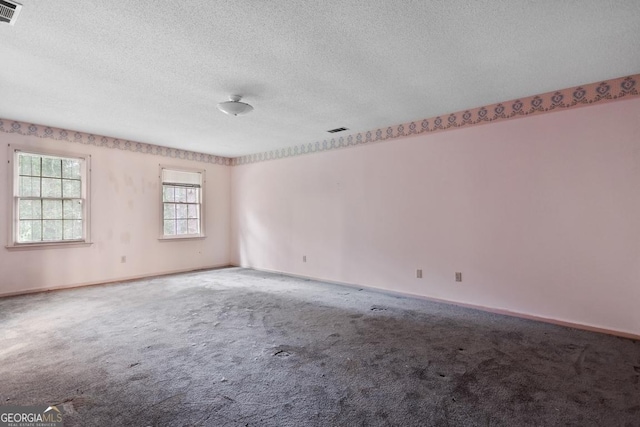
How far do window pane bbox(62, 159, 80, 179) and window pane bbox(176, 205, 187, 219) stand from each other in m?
1.76

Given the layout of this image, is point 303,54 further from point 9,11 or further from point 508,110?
point 508,110

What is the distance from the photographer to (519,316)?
3557 millimetres

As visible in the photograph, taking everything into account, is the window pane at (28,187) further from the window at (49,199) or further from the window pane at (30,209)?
the window pane at (30,209)

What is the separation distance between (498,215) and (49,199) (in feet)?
21.1

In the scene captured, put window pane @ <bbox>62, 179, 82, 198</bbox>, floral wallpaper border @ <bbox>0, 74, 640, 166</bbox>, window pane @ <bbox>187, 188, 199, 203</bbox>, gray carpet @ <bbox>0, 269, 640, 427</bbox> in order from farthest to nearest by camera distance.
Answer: window pane @ <bbox>187, 188, 199, 203</bbox>, window pane @ <bbox>62, 179, 82, 198</bbox>, floral wallpaper border @ <bbox>0, 74, 640, 166</bbox>, gray carpet @ <bbox>0, 269, 640, 427</bbox>

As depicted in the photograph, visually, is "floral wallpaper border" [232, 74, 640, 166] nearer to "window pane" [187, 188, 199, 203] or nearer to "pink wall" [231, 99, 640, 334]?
"pink wall" [231, 99, 640, 334]

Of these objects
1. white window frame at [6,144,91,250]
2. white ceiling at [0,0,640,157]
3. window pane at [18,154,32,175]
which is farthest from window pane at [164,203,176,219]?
white ceiling at [0,0,640,157]

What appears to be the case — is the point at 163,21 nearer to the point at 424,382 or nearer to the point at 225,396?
the point at 225,396

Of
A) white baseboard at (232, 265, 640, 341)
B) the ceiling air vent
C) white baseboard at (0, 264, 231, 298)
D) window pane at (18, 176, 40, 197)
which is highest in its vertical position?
the ceiling air vent

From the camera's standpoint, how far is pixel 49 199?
4.72m

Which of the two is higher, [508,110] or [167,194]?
[508,110]

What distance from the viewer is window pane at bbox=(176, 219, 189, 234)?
20.9 ft

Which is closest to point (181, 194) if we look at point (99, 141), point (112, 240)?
point (112, 240)

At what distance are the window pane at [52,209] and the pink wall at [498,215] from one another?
3906mm
